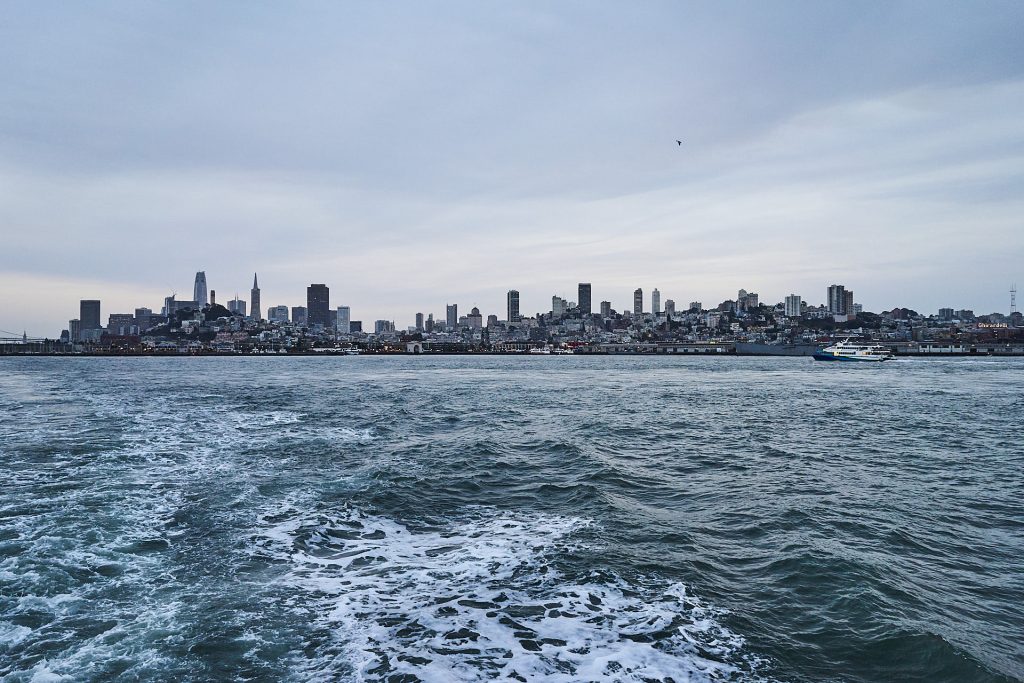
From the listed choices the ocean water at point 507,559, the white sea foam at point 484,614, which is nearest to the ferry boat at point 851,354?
the ocean water at point 507,559

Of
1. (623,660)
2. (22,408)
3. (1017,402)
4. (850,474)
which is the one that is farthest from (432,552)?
(1017,402)

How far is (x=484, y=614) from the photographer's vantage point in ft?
28.0

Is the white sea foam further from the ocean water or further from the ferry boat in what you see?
the ferry boat

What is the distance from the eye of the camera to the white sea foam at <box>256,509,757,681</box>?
281 inches

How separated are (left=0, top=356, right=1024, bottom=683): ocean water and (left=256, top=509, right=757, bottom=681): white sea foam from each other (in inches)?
A: 1.9

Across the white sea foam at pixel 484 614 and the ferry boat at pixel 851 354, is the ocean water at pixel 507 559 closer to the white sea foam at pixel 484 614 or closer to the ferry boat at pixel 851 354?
the white sea foam at pixel 484 614

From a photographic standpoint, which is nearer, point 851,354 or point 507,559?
point 507,559

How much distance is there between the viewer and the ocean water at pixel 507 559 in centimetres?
738

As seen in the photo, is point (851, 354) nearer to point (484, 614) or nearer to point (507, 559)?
point (507, 559)

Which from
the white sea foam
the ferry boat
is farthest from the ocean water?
the ferry boat

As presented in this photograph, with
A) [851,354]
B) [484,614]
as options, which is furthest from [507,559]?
[851,354]

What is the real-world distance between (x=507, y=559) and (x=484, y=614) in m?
2.17

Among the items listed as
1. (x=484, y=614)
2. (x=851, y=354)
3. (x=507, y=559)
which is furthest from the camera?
(x=851, y=354)

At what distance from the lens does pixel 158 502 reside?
1434 centimetres
